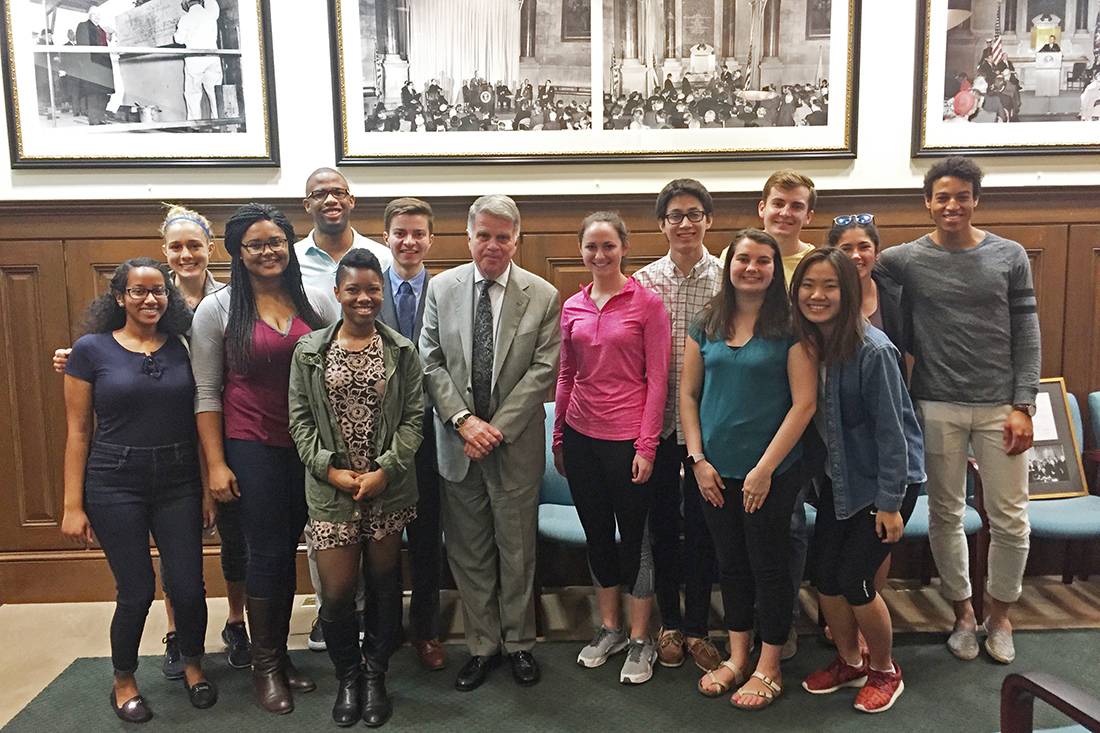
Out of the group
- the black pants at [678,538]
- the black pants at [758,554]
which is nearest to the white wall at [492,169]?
the black pants at [678,538]

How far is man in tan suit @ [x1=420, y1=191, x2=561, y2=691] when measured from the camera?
7.80ft

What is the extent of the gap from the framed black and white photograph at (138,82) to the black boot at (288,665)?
1915 mm

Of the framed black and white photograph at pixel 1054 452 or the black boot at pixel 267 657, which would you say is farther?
the framed black and white photograph at pixel 1054 452

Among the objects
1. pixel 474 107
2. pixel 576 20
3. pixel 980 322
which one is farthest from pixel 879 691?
pixel 576 20

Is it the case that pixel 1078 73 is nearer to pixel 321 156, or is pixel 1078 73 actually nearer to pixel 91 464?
pixel 321 156

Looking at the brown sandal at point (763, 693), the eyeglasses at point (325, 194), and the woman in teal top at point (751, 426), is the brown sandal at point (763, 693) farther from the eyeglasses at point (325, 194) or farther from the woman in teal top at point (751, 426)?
the eyeglasses at point (325, 194)

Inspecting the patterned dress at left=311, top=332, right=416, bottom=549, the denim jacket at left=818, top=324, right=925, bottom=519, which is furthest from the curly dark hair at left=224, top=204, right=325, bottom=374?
the denim jacket at left=818, top=324, right=925, bottom=519

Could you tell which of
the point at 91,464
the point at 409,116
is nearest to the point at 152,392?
the point at 91,464

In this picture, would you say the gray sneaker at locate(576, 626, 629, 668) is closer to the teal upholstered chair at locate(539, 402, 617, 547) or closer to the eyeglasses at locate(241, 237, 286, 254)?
the teal upholstered chair at locate(539, 402, 617, 547)

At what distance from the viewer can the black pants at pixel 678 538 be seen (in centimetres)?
246

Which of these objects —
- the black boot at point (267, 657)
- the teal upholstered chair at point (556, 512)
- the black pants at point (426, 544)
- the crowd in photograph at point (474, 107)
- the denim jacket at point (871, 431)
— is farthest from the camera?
the crowd in photograph at point (474, 107)

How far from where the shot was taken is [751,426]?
7.30 ft

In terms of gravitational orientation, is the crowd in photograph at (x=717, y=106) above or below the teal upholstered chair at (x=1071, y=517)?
above

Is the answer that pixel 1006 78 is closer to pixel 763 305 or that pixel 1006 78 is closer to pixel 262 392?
pixel 763 305
